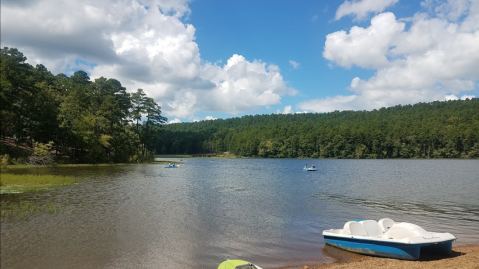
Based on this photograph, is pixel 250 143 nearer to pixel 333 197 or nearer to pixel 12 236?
pixel 333 197

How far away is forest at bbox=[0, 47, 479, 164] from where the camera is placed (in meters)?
16.1

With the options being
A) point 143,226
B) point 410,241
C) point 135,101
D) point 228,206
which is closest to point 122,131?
point 135,101

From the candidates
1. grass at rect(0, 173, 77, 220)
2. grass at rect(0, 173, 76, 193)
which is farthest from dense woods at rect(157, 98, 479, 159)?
grass at rect(0, 173, 77, 220)

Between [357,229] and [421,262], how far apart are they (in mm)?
2752

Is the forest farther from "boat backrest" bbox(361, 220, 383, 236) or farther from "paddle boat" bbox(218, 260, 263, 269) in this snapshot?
"boat backrest" bbox(361, 220, 383, 236)

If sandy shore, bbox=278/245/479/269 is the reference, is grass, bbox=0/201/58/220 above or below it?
above

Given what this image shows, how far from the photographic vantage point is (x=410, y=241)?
1301cm

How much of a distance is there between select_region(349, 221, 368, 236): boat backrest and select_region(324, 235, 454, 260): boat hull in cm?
45

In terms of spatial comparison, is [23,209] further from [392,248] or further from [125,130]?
[125,130]

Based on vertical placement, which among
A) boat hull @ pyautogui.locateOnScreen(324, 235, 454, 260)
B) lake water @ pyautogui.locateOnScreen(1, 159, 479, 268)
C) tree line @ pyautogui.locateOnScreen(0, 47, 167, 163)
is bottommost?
lake water @ pyautogui.locateOnScreen(1, 159, 479, 268)

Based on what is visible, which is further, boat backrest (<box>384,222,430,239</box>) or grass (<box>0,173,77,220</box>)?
grass (<box>0,173,77,220</box>)

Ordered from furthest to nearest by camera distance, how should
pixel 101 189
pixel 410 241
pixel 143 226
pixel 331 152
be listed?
pixel 331 152
pixel 101 189
pixel 143 226
pixel 410 241

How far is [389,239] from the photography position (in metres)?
13.5

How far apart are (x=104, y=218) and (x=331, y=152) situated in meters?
152
